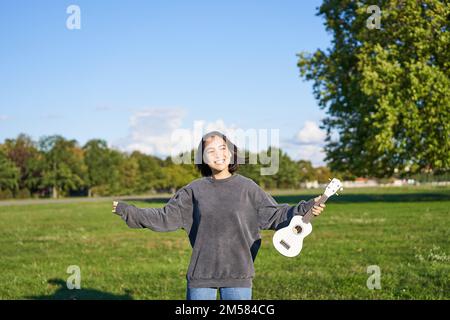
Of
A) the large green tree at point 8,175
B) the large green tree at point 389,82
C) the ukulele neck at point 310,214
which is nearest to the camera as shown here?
the ukulele neck at point 310,214

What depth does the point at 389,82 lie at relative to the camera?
3053cm

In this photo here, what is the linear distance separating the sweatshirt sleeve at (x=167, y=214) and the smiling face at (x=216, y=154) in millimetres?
329

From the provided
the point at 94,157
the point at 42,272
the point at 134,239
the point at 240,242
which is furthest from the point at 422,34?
the point at 94,157

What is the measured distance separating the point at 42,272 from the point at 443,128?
23.7m

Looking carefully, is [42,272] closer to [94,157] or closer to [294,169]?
[94,157]

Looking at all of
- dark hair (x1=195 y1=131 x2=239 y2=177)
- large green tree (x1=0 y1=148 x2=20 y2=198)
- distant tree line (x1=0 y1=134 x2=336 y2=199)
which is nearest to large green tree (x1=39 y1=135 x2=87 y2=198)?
distant tree line (x1=0 y1=134 x2=336 y2=199)

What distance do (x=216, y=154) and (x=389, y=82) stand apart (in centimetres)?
2727

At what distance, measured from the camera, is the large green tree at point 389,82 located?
96.8ft

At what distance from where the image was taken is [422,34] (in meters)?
30.7

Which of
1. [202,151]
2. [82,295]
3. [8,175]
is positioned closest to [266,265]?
[82,295]

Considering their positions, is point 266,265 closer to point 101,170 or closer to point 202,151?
point 202,151

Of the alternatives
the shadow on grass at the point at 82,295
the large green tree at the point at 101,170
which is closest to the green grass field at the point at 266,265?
the shadow on grass at the point at 82,295

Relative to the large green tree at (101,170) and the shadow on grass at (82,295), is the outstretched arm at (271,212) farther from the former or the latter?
the large green tree at (101,170)

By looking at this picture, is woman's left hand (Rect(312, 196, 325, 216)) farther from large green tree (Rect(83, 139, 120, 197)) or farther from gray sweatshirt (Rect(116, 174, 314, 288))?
large green tree (Rect(83, 139, 120, 197))
